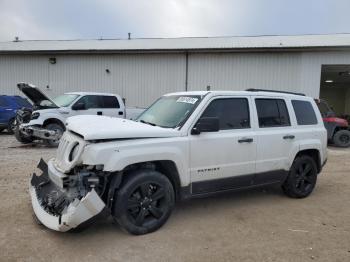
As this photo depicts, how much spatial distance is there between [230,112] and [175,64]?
14186mm

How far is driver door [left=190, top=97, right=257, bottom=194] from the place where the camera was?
15.7 feet

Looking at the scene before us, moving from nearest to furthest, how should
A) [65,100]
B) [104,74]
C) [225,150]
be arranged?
1. [225,150]
2. [65,100]
3. [104,74]

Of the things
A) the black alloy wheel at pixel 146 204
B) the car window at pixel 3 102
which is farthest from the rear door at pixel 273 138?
the car window at pixel 3 102

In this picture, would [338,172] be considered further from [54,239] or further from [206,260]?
[54,239]

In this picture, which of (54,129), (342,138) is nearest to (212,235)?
(54,129)

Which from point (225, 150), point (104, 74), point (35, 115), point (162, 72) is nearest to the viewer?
point (225, 150)

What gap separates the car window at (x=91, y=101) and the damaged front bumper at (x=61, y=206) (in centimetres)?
803

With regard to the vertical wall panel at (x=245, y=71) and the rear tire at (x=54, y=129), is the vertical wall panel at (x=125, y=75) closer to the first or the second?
the vertical wall panel at (x=245, y=71)

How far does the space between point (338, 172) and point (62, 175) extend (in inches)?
286

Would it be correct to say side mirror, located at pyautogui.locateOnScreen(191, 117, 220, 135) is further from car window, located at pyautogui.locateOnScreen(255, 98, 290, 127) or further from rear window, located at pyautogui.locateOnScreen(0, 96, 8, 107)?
rear window, located at pyautogui.locateOnScreen(0, 96, 8, 107)

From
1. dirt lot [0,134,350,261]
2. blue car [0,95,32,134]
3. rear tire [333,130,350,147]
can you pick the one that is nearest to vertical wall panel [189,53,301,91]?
rear tire [333,130,350,147]

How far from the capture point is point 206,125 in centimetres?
464

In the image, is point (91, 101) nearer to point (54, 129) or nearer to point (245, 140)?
point (54, 129)

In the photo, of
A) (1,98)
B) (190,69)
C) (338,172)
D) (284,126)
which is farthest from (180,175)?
(190,69)
